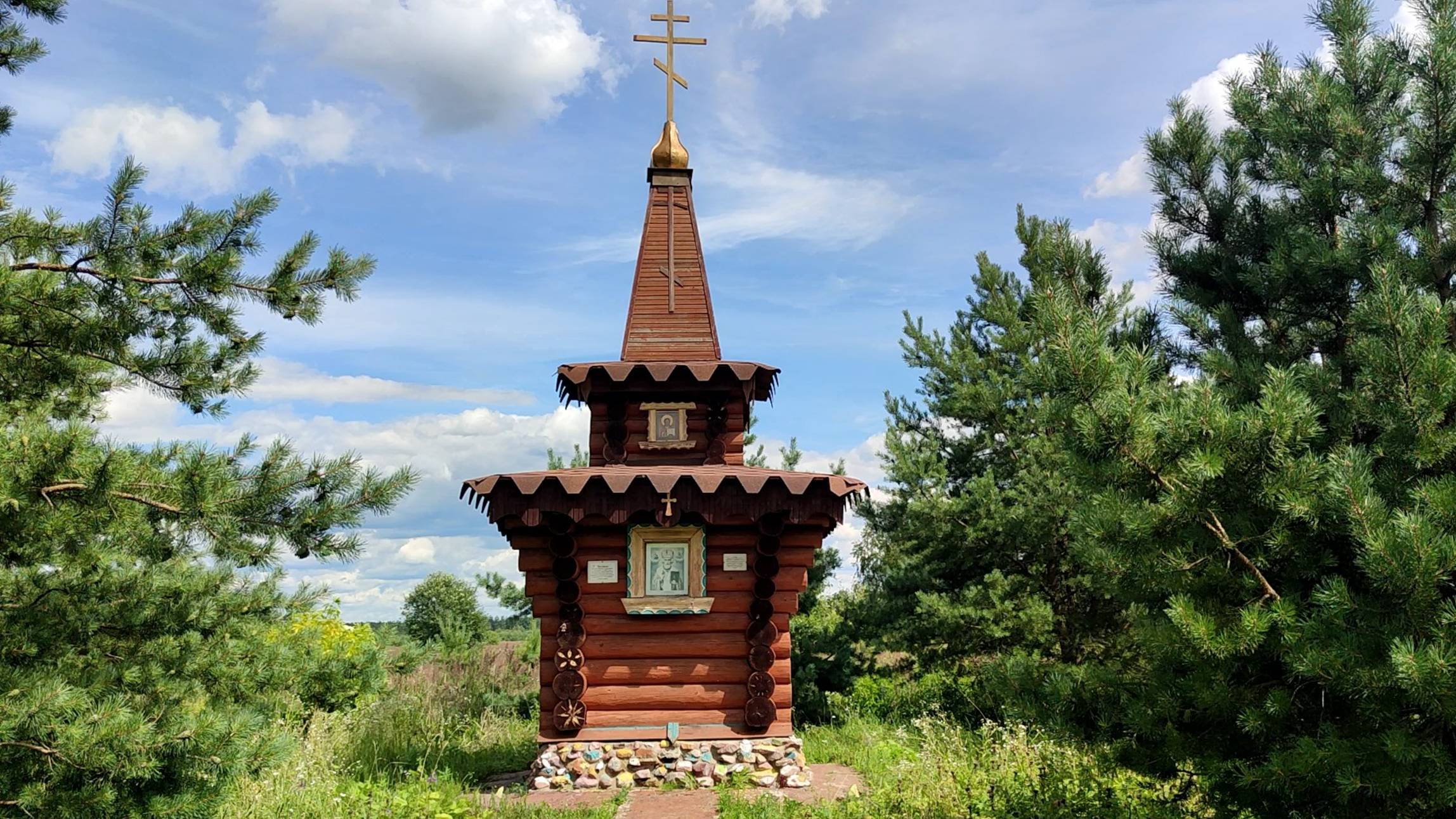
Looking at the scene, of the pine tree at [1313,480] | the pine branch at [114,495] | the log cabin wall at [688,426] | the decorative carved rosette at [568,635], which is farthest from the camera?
the log cabin wall at [688,426]

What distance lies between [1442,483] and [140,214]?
7792 mm

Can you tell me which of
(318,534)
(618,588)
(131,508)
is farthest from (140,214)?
(618,588)

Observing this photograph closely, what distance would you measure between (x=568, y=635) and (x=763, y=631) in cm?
198

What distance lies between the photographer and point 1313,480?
4.67m

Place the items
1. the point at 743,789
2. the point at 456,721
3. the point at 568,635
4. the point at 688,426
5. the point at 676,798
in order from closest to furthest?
the point at 676,798 → the point at 743,789 → the point at 568,635 → the point at 688,426 → the point at 456,721

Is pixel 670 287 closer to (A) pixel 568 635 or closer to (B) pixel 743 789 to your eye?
(A) pixel 568 635

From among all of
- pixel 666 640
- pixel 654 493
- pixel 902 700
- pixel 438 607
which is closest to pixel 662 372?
pixel 654 493

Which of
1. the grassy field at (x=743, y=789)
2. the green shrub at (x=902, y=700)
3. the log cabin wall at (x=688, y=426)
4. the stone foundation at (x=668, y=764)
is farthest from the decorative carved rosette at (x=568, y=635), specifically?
the green shrub at (x=902, y=700)

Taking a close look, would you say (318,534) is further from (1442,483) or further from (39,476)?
(1442,483)

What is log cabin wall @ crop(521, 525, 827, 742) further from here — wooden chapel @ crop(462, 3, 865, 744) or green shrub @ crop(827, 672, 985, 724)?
green shrub @ crop(827, 672, 985, 724)

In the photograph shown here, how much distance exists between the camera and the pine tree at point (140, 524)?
5168 mm

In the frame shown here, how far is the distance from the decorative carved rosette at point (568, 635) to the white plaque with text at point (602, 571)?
0.38 ft

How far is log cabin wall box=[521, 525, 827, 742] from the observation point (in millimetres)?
9516

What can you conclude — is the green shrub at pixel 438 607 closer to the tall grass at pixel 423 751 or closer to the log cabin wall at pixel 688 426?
the tall grass at pixel 423 751
